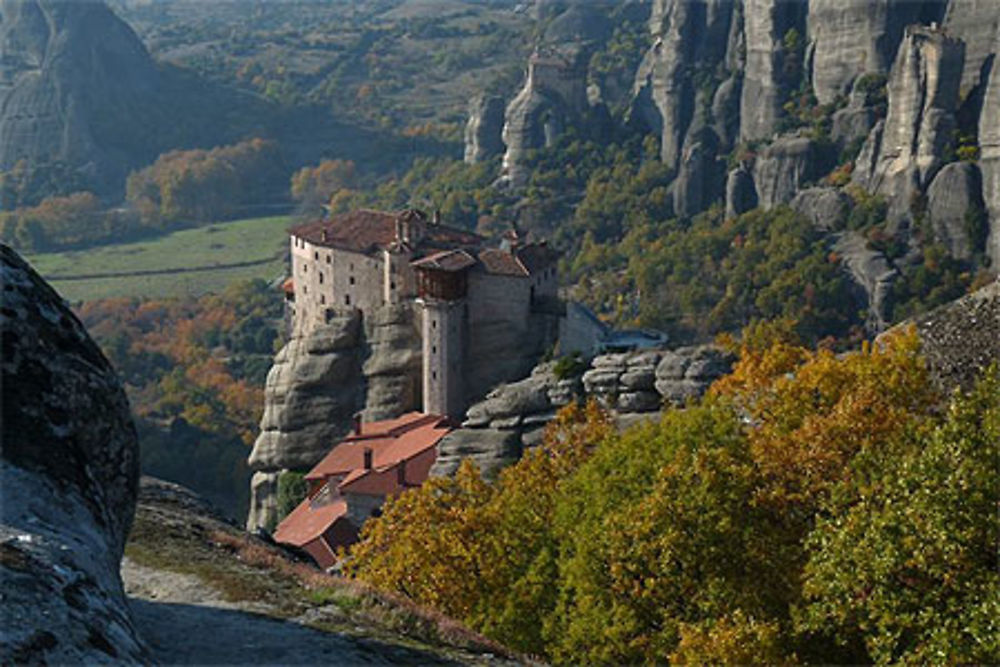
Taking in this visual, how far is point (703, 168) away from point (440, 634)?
105 m

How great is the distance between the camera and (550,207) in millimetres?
132250

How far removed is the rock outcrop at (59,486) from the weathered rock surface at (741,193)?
3827 inches

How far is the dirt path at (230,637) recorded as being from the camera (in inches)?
629

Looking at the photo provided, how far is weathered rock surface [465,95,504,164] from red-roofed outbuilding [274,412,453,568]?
9605 cm

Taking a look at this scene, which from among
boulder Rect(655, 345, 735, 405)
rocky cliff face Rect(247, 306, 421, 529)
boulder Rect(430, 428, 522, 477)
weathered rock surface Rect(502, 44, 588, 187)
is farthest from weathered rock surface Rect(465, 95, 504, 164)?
A: boulder Rect(655, 345, 735, 405)

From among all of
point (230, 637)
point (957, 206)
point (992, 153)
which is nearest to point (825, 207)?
point (957, 206)

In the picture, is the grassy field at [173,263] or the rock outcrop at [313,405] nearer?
the rock outcrop at [313,405]

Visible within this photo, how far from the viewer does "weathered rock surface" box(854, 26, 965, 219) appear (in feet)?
296

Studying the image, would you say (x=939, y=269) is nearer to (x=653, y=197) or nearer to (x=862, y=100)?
(x=862, y=100)

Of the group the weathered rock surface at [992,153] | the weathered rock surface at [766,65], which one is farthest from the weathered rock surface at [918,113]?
the weathered rock surface at [766,65]

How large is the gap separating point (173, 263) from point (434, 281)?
109592mm

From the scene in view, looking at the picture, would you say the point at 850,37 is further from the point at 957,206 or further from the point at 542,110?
the point at 542,110

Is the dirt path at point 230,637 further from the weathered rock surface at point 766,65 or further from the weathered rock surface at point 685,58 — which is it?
the weathered rock surface at point 685,58

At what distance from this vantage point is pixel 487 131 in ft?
513
